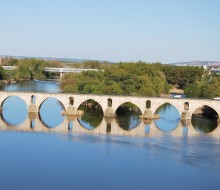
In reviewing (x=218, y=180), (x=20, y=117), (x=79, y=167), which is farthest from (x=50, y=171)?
(x=20, y=117)

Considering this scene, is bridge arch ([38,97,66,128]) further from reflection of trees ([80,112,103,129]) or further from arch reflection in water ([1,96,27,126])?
reflection of trees ([80,112,103,129])

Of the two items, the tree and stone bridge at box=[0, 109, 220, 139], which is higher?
the tree

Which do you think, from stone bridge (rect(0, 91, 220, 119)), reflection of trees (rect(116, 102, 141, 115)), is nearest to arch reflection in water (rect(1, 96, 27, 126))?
stone bridge (rect(0, 91, 220, 119))

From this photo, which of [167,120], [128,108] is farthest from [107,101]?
[167,120]

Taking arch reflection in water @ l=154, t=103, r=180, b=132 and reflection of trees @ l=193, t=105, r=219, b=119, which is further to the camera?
reflection of trees @ l=193, t=105, r=219, b=119

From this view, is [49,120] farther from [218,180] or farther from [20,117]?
[218,180]

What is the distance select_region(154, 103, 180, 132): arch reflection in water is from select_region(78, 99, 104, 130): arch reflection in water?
4.95 metres

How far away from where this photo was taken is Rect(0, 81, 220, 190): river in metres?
21.9

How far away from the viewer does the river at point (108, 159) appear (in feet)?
71.9

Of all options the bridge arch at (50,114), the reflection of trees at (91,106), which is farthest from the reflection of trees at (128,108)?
the bridge arch at (50,114)

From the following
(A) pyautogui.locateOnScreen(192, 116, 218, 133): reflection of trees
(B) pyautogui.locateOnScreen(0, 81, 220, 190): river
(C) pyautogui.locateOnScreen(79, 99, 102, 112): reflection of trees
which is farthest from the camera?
(C) pyautogui.locateOnScreen(79, 99, 102, 112): reflection of trees

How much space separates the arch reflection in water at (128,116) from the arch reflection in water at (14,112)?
7984mm

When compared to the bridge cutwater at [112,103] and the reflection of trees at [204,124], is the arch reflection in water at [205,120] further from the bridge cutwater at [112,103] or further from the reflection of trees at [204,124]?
the bridge cutwater at [112,103]

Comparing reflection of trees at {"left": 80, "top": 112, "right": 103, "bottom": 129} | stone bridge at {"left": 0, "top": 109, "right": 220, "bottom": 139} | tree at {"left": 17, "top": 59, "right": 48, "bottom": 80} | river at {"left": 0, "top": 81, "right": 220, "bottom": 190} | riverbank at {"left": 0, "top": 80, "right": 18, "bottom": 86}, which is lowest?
river at {"left": 0, "top": 81, "right": 220, "bottom": 190}
